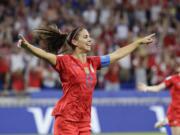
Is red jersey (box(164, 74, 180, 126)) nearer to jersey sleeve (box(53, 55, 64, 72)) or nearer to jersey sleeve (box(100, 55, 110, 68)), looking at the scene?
jersey sleeve (box(100, 55, 110, 68))

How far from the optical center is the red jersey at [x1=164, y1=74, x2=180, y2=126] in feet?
37.3

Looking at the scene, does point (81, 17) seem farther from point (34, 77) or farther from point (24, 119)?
point (24, 119)

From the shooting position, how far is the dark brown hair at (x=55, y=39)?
26.3ft

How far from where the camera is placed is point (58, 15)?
20609 mm

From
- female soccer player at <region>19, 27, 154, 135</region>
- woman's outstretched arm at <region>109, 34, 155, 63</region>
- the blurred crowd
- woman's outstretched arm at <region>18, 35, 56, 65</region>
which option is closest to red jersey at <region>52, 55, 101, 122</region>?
female soccer player at <region>19, 27, 154, 135</region>

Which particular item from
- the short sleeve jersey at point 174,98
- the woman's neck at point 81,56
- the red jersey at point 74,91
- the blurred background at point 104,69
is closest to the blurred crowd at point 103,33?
the blurred background at point 104,69

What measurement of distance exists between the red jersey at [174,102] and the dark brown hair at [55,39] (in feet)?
12.7

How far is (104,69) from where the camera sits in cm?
1900

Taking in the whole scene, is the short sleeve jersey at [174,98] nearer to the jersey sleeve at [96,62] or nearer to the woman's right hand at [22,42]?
the jersey sleeve at [96,62]

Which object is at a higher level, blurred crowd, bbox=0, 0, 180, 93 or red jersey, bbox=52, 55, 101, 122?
blurred crowd, bbox=0, 0, 180, 93

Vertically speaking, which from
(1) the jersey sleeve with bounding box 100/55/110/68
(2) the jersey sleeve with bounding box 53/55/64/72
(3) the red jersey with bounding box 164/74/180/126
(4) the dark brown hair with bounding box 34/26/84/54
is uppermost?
(3) the red jersey with bounding box 164/74/180/126

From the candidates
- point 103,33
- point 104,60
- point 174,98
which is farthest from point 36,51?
point 103,33

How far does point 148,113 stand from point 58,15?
4852 mm

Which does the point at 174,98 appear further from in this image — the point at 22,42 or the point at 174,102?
the point at 22,42
